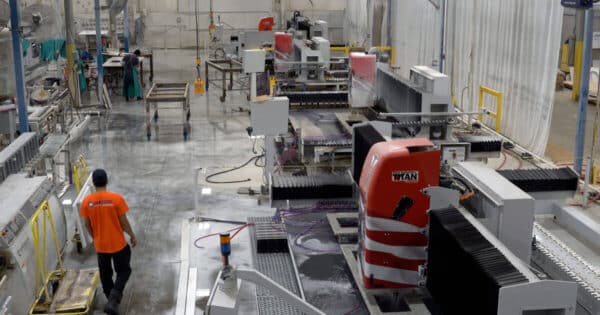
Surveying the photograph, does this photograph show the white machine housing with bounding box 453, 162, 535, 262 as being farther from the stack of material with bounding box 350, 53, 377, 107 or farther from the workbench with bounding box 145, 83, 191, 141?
the workbench with bounding box 145, 83, 191, 141

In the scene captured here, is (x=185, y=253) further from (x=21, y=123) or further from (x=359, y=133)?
(x=21, y=123)

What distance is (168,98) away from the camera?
12969 millimetres

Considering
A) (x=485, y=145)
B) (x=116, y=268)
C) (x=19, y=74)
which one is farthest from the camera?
(x=19, y=74)

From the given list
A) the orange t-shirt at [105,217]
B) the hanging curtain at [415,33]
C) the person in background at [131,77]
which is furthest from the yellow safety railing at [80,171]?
the hanging curtain at [415,33]

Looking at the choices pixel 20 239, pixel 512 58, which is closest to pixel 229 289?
pixel 20 239

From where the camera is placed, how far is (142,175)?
34.4 ft

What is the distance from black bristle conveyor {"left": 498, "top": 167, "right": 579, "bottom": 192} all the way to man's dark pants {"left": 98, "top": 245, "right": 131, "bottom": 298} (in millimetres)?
3408

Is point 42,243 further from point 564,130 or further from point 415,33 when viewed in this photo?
point 415,33

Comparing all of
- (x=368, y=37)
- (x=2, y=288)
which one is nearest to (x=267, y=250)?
(x=2, y=288)

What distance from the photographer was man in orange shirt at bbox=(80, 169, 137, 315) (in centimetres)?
594

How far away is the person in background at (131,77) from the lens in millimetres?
16078

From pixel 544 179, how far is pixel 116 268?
385 centimetres

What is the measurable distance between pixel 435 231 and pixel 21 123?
6.23 m

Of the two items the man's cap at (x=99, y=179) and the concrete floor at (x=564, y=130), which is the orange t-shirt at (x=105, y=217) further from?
the concrete floor at (x=564, y=130)
